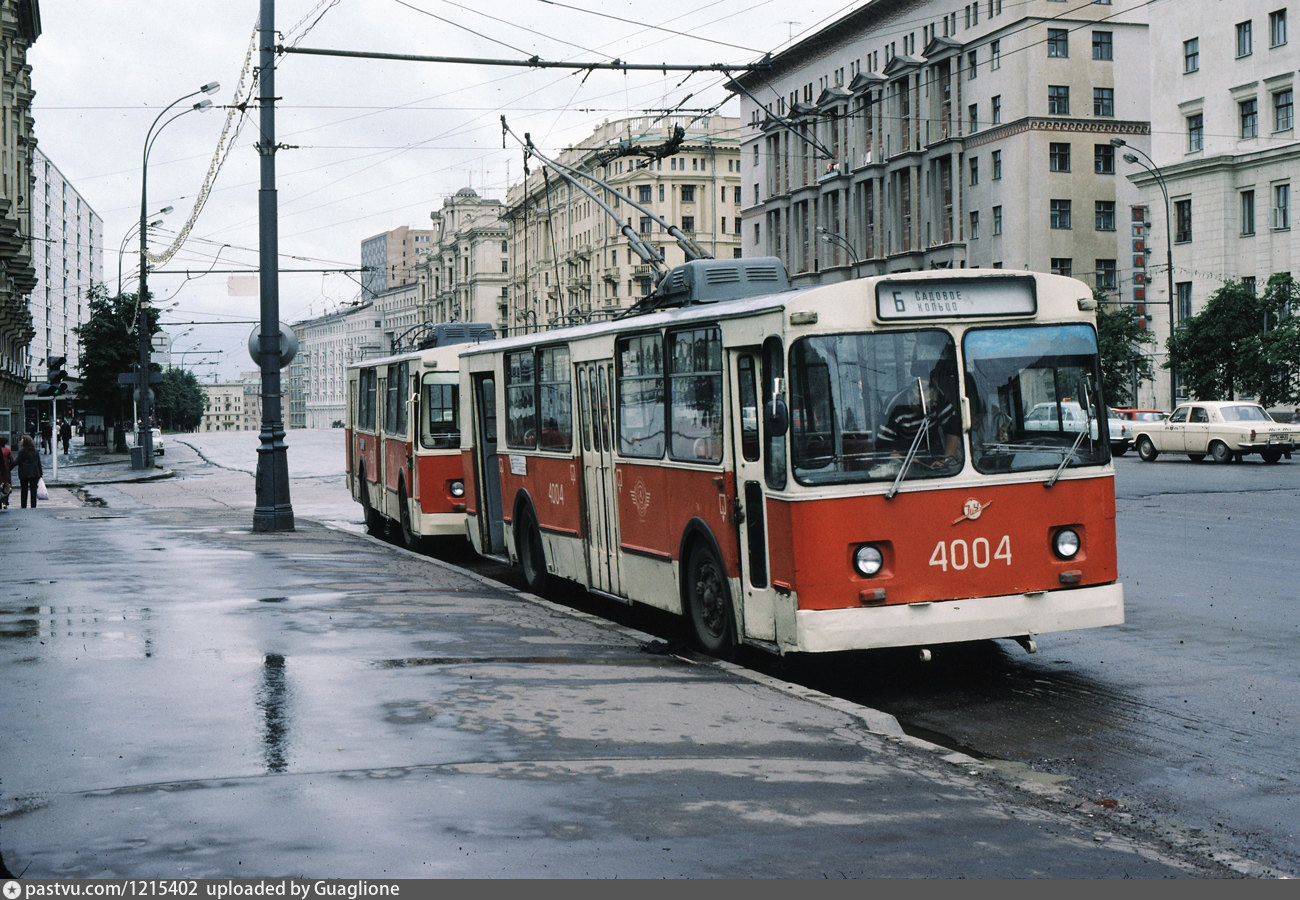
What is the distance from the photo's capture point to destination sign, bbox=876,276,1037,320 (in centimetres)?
901

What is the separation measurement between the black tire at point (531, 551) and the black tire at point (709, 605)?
373 centimetres

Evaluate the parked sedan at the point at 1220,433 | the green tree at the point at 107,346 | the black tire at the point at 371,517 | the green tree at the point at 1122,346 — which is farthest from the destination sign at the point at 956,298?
the green tree at the point at 107,346

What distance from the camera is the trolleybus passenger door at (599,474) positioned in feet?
40.6

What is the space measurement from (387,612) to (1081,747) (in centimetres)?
616

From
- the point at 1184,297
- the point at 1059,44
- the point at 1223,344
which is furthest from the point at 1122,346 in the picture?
the point at 1059,44

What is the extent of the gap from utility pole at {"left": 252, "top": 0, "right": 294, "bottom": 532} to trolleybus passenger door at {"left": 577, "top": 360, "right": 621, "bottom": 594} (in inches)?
349

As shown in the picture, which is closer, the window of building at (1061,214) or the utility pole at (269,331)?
the utility pole at (269,331)

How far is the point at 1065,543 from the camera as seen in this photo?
367 inches

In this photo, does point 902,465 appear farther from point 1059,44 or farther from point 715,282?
point 1059,44

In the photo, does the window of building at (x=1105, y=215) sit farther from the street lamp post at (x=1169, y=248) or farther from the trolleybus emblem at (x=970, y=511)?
the trolleybus emblem at (x=970, y=511)

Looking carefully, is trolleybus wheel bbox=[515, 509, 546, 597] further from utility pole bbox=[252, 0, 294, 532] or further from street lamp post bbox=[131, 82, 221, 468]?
street lamp post bbox=[131, 82, 221, 468]

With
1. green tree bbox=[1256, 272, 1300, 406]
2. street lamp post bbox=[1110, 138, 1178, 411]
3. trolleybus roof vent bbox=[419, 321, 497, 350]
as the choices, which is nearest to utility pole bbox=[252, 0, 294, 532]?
trolleybus roof vent bbox=[419, 321, 497, 350]

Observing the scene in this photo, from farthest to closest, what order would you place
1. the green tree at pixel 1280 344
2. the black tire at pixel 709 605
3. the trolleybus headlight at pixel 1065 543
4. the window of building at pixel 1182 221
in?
the window of building at pixel 1182 221 → the green tree at pixel 1280 344 → the black tire at pixel 709 605 → the trolleybus headlight at pixel 1065 543

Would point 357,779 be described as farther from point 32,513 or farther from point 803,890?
point 32,513
